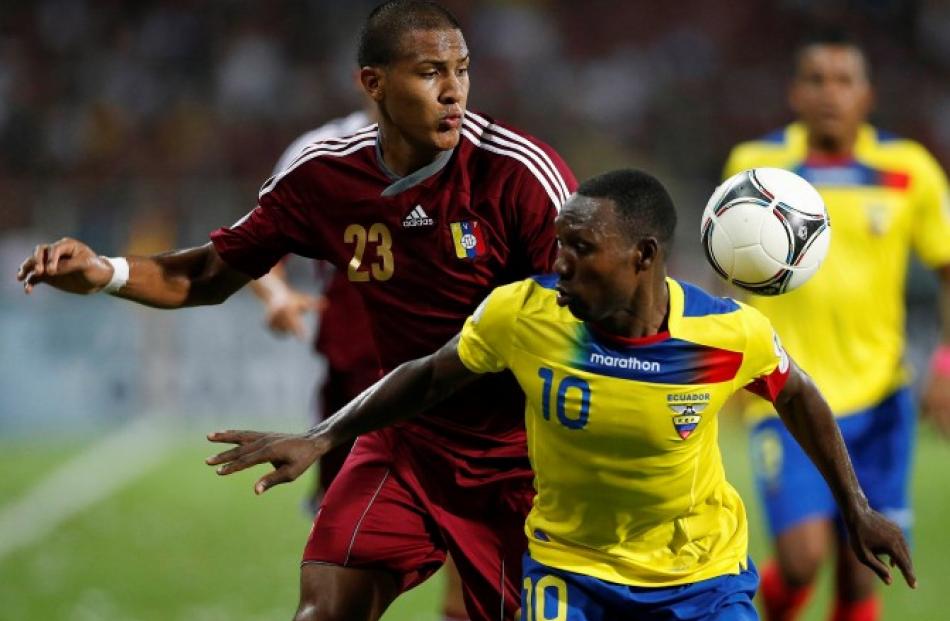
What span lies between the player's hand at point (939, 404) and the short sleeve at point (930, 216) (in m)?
0.56

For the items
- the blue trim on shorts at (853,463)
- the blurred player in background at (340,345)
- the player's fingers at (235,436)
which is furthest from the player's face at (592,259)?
the blue trim on shorts at (853,463)

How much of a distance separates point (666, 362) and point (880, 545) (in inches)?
32.7

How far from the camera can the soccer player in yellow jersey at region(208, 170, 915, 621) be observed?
454cm

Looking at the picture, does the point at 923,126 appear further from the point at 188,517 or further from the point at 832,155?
the point at 832,155

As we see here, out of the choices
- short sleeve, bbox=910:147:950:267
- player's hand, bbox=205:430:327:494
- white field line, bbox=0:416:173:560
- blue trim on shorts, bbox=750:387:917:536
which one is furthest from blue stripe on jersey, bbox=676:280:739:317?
white field line, bbox=0:416:173:560

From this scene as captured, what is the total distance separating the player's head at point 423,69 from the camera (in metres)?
5.05

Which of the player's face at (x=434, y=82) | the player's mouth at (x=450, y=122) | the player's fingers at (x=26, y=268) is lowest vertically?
the player's fingers at (x=26, y=268)

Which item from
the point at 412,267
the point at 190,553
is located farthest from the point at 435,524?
the point at 190,553

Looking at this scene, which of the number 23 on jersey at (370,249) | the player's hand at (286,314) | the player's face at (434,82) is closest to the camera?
the player's face at (434,82)

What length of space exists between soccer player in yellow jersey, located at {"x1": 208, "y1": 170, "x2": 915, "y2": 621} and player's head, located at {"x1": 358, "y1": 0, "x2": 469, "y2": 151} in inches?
24.9

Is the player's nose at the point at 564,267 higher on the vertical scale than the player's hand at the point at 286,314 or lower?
higher

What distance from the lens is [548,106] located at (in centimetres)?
2080

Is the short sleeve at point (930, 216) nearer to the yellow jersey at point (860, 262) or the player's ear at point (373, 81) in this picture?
the yellow jersey at point (860, 262)

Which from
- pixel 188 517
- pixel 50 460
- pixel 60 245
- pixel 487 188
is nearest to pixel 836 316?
pixel 487 188
